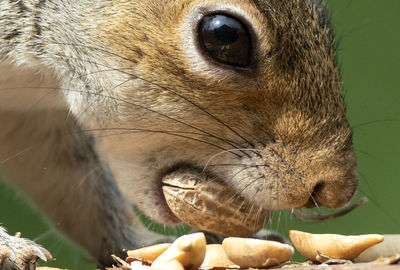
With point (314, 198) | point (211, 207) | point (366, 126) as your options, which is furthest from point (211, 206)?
point (366, 126)

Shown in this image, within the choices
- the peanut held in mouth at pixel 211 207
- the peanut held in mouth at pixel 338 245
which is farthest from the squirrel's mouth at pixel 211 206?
the peanut held in mouth at pixel 338 245

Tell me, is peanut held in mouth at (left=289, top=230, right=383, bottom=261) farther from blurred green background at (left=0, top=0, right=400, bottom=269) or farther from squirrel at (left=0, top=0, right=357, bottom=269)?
blurred green background at (left=0, top=0, right=400, bottom=269)

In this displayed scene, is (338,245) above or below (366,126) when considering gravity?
below

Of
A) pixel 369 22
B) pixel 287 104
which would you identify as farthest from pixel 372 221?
pixel 287 104

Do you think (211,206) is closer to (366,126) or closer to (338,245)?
(338,245)

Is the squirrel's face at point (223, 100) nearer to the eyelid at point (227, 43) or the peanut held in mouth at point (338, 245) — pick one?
the eyelid at point (227, 43)
